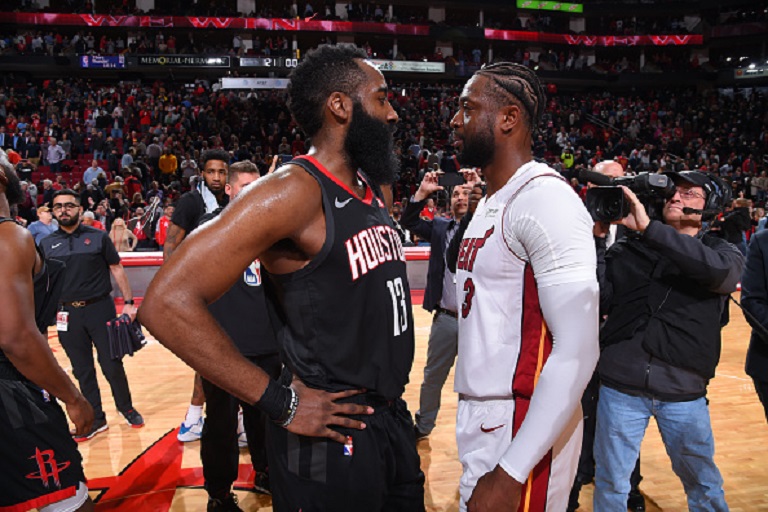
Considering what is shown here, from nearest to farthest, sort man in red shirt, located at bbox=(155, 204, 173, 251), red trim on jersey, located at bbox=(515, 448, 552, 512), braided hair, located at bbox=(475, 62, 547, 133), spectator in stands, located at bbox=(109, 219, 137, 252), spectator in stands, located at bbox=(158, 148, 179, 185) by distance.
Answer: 1. red trim on jersey, located at bbox=(515, 448, 552, 512)
2. braided hair, located at bbox=(475, 62, 547, 133)
3. spectator in stands, located at bbox=(109, 219, 137, 252)
4. man in red shirt, located at bbox=(155, 204, 173, 251)
5. spectator in stands, located at bbox=(158, 148, 179, 185)

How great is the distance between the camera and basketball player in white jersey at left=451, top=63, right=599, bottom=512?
1580 mm

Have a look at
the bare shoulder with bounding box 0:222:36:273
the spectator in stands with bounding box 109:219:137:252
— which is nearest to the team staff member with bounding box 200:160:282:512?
the bare shoulder with bounding box 0:222:36:273

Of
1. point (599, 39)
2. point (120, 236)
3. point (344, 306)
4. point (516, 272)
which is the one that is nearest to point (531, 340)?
point (516, 272)

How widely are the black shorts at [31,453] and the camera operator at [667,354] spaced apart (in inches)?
90.0

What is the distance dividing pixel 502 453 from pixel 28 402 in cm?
181

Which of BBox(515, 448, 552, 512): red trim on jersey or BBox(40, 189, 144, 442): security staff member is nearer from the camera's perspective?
BBox(515, 448, 552, 512): red trim on jersey

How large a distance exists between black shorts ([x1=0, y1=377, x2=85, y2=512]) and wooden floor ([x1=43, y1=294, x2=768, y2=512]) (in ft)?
4.31

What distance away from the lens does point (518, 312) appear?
5.73ft

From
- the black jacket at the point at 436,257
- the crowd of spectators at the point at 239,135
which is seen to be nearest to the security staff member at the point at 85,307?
the black jacket at the point at 436,257

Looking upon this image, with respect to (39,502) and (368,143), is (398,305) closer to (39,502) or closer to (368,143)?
(368,143)

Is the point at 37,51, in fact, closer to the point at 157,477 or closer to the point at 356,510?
the point at 157,477

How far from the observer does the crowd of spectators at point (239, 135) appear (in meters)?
15.3

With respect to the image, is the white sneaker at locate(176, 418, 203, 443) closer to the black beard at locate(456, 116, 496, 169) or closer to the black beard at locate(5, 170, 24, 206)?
the black beard at locate(5, 170, 24, 206)

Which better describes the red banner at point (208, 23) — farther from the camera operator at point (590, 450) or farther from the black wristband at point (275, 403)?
the black wristband at point (275, 403)
